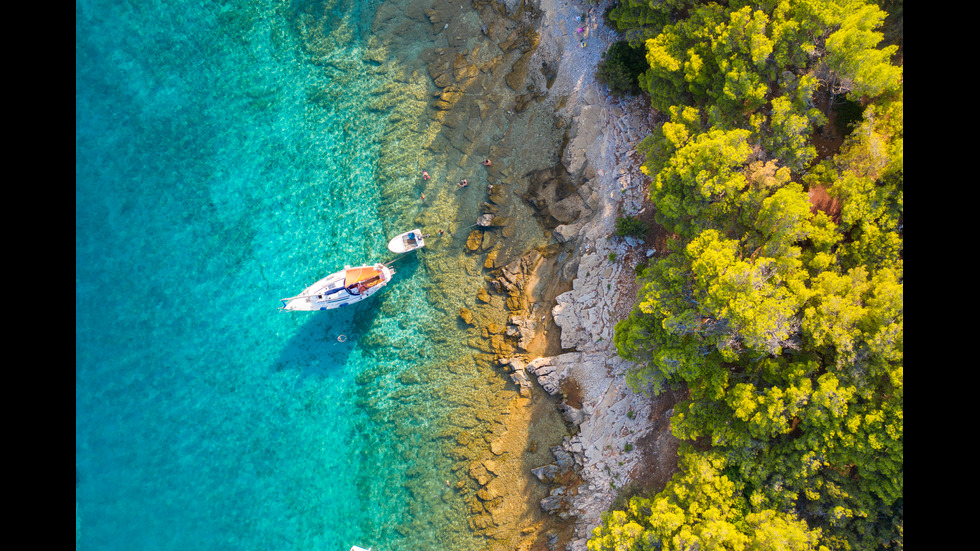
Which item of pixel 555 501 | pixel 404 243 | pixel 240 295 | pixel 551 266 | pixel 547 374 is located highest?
pixel 240 295

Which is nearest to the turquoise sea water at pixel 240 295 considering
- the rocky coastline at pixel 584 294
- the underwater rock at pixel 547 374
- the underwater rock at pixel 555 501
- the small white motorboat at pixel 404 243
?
the small white motorboat at pixel 404 243

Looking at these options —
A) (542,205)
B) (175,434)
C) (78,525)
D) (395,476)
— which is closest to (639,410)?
(542,205)

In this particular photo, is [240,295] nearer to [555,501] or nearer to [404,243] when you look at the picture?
[404,243]

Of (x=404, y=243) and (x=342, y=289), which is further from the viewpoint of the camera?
(x=404, y=243)

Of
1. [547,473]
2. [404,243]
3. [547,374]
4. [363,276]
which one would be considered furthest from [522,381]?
[363,276]

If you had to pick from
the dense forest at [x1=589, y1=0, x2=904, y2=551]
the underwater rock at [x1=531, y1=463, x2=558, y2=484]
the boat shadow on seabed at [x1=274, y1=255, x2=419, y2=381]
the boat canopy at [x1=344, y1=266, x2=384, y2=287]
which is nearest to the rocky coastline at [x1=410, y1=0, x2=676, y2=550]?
the underwater rock at [x1=531, y1=463, x2=558, y2=484]

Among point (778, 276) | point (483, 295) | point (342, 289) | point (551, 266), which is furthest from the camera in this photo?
point (483, 295)
